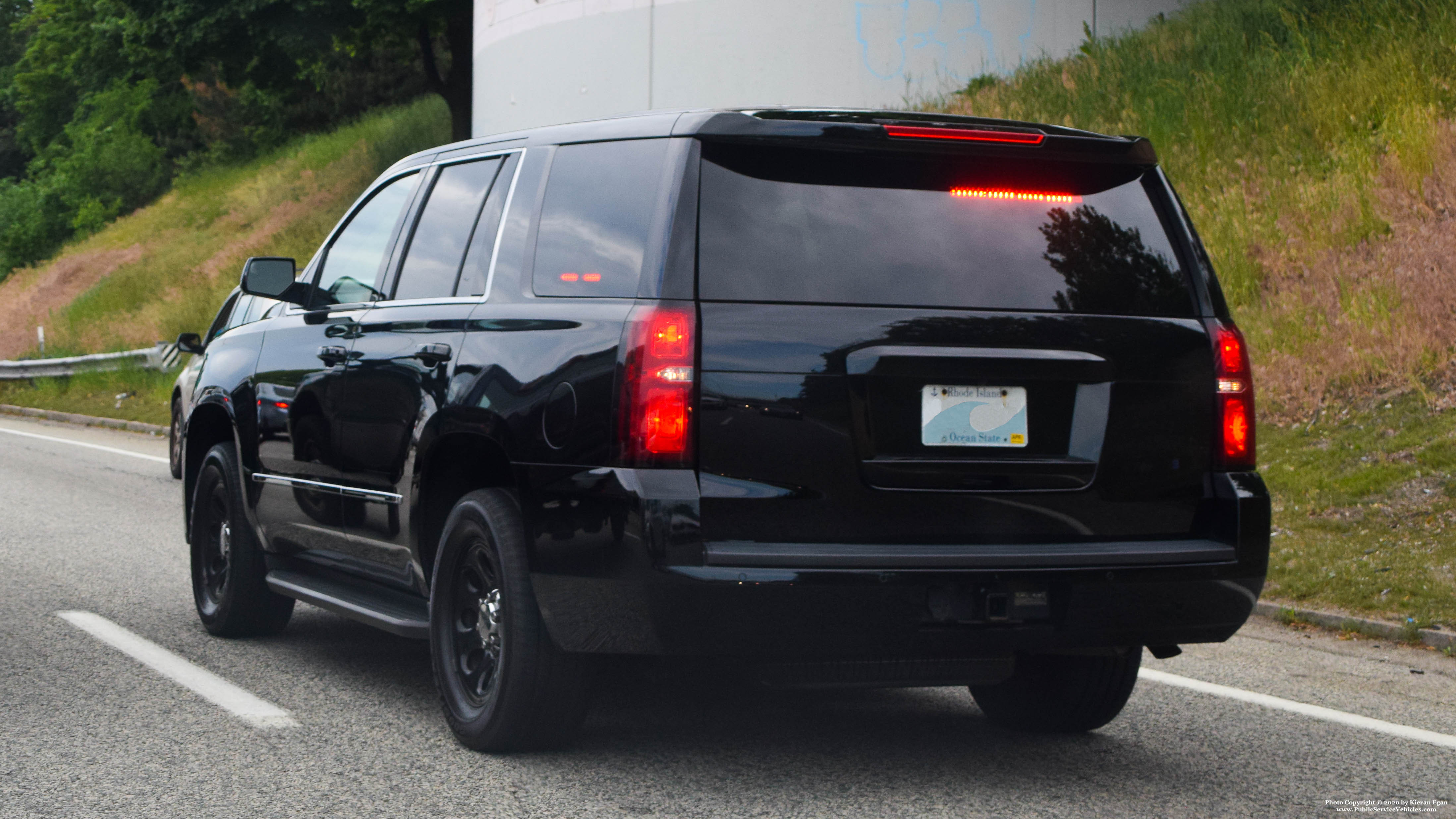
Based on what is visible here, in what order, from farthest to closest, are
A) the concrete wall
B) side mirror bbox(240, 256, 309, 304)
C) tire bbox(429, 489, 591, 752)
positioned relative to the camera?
the concrete wall, side mirror bbox(240, 256, 309, 304), tire bbox(429, 489, 591, 752)

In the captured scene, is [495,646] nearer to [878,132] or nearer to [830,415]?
[830,415]

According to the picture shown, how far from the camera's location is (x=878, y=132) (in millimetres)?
4512

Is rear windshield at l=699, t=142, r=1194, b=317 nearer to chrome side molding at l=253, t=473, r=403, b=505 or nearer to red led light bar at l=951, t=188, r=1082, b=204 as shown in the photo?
red led light bar at l=951, t=188, r=1082, b=204

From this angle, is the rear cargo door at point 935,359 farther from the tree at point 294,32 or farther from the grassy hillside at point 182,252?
the tree at point 294,32

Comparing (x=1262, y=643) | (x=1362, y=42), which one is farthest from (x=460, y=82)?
(x=1262, y=643)

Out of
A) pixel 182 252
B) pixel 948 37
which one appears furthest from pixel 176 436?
pixel 182 252

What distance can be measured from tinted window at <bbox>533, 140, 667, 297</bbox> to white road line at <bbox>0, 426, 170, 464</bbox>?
42.5 ft

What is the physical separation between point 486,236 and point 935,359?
1701 millimetres

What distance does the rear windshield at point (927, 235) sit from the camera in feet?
14.5

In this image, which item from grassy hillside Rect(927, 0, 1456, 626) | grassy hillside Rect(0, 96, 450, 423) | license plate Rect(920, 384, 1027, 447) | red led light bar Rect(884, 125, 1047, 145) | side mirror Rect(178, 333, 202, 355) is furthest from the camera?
grassy hillside Rect(0, 96, 450, 423)

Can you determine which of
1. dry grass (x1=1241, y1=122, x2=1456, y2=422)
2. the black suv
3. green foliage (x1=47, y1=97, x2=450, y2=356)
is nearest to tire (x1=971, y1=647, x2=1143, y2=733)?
the black suv

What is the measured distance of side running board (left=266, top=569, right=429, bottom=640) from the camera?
543 cm

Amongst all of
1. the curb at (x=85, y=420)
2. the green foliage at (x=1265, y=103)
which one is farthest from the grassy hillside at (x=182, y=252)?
the green foliage at (x=1265, y=103)

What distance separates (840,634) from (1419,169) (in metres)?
10.4
